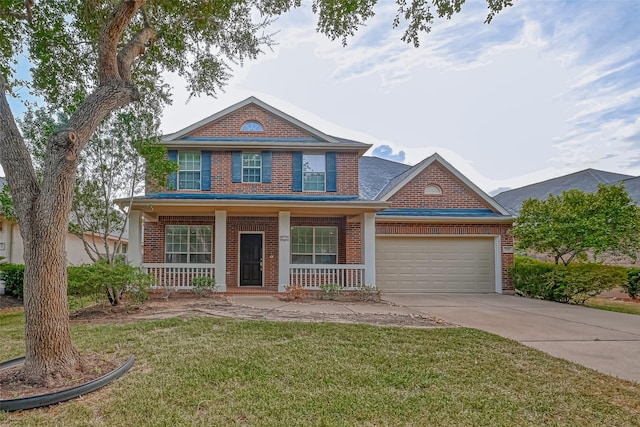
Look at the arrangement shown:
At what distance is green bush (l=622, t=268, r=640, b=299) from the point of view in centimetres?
1237

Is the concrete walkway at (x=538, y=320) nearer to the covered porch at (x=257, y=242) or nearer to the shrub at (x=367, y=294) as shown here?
the shrub at (x=367, y=294)

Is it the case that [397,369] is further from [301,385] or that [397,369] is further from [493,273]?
[493,273]

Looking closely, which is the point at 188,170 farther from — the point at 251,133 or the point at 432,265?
the point at 432,265

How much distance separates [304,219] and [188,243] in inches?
163

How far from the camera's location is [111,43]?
15.9ft

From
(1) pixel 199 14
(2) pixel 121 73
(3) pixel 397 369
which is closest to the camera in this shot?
(3) pixel 397 369

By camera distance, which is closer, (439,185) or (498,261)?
(498,261)

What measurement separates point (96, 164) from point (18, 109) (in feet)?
6.47

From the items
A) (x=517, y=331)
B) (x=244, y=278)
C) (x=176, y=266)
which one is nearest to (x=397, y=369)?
(x=517, y=331)

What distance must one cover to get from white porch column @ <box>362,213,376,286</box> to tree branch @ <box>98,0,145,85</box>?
840 centimetres

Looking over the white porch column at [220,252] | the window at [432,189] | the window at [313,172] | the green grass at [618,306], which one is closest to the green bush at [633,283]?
the green grass at [618,306]

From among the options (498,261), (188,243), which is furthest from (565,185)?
(188,243)

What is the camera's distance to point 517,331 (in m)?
6.87

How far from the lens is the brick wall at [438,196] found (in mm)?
13969
